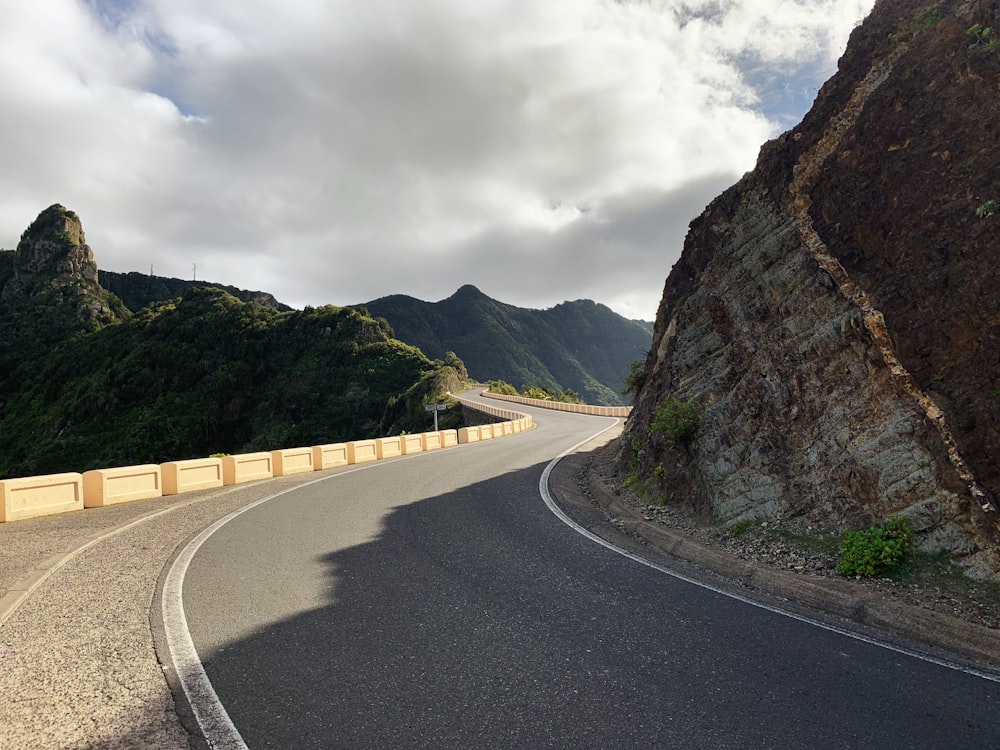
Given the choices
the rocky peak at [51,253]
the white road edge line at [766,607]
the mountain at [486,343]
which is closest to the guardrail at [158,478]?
the white road edge line at [766,607]

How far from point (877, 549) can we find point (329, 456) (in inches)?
627

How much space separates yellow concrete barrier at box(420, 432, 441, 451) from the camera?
24.1 meters

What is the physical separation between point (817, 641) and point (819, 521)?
2589 millimetres

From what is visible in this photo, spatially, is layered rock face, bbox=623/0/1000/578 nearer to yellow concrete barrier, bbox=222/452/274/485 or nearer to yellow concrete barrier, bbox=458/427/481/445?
yellow concrete barrier, bbox=222/452/274/485

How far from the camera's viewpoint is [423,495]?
11391 millimetres

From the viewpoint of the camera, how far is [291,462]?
54.4ft

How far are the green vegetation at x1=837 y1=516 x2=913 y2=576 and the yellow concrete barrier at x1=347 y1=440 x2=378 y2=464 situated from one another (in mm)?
15867

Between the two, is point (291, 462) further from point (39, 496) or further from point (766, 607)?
point (766, 607)

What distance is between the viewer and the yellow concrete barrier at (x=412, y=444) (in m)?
22.6

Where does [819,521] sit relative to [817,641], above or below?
above

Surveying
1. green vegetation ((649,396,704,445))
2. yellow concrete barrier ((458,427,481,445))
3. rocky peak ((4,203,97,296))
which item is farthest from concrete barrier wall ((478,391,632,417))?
rocky peak ((4,203,97,296))

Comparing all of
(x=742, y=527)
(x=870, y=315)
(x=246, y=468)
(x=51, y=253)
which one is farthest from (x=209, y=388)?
(x=870, y=315)

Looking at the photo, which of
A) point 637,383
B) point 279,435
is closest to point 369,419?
point 279,435

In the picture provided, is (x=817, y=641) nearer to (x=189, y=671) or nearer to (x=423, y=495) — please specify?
(x=189, y=671)
